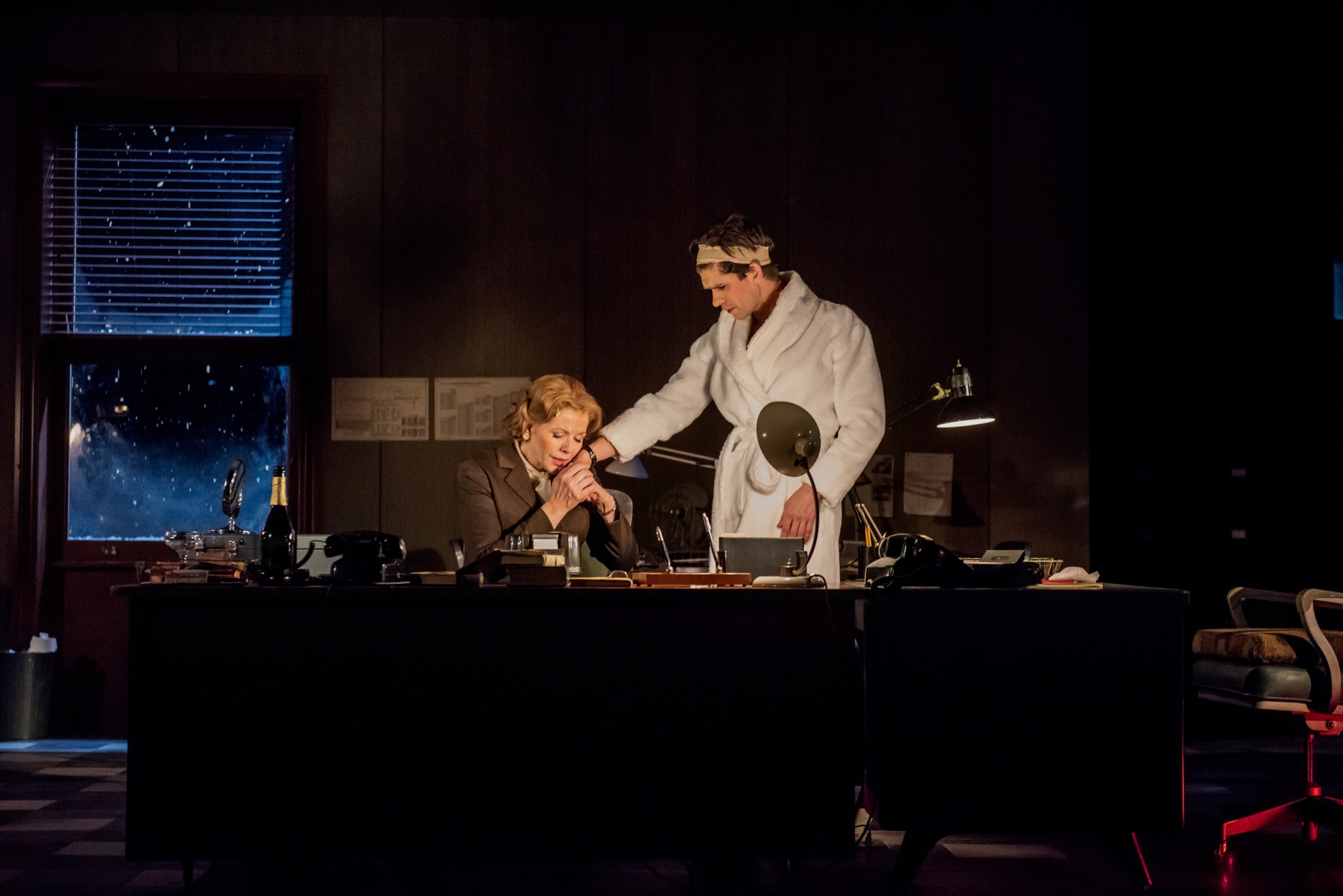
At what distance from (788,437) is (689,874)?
1.31m

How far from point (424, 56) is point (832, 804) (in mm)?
3570

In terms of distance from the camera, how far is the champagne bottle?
257 cm

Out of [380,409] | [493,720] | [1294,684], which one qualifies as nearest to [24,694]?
[380,409]

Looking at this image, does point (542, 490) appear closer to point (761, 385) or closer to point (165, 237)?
point (761, 385)

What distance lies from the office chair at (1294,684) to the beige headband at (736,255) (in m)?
2.34

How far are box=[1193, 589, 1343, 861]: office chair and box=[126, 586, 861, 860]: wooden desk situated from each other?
127 centimetres

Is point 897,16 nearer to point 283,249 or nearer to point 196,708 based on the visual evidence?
point 283,249

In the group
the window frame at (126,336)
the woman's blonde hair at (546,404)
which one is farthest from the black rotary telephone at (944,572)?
the window frame at (126,336)

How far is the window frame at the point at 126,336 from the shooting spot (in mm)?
4426

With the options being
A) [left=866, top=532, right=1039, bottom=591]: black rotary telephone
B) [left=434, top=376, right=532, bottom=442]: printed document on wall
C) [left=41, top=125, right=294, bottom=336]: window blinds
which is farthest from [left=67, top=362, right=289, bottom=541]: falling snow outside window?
[left=866, top=532, right=1039, bottom=591]: black rotary telephone

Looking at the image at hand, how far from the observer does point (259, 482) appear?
4.52 meters

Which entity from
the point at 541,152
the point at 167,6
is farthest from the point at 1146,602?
the point at 167,6

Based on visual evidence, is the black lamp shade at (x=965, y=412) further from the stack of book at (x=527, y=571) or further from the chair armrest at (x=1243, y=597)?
the stack of book at (x=527, y=571)

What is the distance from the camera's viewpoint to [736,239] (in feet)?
14.6
